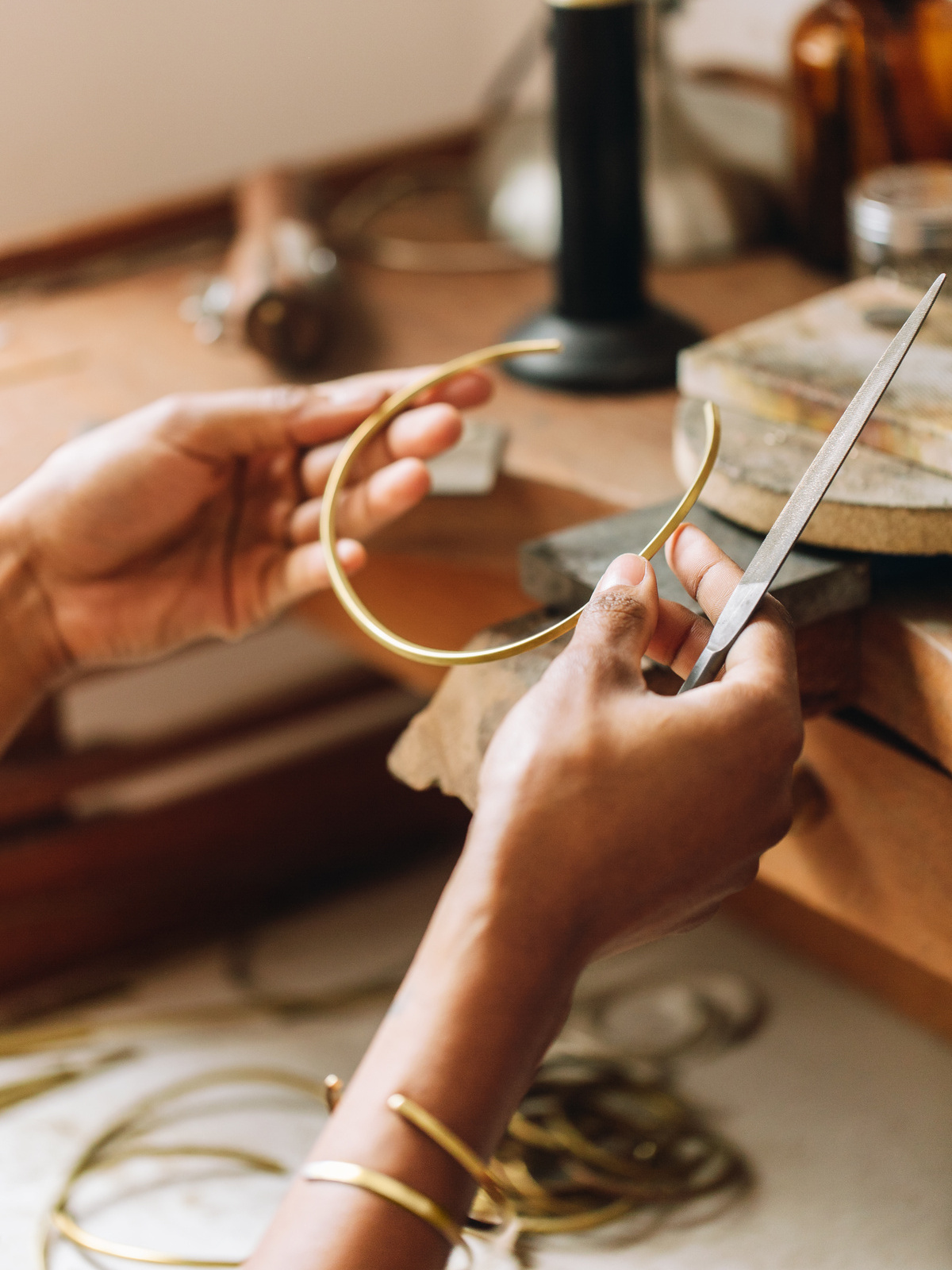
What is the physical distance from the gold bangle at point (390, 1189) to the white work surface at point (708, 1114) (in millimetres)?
491

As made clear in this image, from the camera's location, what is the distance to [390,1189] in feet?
1.54

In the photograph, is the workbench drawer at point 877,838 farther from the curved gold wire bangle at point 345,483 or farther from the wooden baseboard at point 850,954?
the wooden baseboard at point 850,954

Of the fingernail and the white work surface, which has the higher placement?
the fingernail

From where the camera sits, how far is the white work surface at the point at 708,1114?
92cm

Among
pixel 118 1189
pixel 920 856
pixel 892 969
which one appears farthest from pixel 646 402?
pixel 118 1189

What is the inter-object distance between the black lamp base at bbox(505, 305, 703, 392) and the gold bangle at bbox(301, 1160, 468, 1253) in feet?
2.12

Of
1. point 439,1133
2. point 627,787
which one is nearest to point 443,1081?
point 439,1133

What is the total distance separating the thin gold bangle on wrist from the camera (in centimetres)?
47

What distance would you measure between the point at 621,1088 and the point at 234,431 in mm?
635

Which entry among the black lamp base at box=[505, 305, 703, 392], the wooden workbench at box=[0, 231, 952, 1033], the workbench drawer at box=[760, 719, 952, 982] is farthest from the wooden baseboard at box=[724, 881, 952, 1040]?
the black lamp base at box=[505, 305, 703, 392]

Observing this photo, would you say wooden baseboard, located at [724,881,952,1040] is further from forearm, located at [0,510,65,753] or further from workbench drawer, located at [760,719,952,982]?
forearm, located at [0,510,65,753]

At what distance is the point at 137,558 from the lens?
90cm

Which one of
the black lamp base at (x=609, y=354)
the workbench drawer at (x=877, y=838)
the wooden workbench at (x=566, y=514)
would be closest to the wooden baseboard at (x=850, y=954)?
the wooden workbench at (x=566, y=514)

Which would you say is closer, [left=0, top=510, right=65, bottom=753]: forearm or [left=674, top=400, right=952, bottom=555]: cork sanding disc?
[left=674, top=400, right=952, bottom=555]: cork sanding disc
